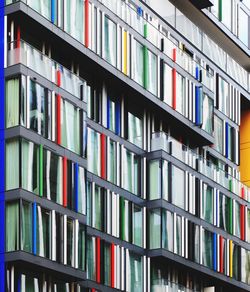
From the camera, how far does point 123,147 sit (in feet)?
180

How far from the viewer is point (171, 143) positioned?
57781 mm

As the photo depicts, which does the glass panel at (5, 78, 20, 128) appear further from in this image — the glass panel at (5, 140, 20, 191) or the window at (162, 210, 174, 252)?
the window at (162, 210, 174, 252)

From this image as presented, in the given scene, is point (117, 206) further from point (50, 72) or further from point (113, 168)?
point (50, 72)

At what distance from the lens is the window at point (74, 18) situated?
5034cm

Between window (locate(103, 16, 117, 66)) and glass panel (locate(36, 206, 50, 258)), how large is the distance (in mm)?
9556

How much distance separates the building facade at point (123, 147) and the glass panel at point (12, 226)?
51 mm

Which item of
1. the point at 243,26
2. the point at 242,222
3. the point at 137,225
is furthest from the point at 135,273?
the point at 243,26

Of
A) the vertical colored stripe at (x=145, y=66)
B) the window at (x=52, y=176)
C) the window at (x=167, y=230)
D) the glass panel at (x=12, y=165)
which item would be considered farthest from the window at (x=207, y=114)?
the glass panel at (x=12, y=165)

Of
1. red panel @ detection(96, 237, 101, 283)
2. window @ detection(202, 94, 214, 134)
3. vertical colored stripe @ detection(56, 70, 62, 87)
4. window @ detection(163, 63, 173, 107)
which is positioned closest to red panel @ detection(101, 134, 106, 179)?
red panel @ detection(96, 237, 101, 283)

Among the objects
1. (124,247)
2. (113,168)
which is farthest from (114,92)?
(124,247)

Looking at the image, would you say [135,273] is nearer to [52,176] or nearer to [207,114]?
[52,176]

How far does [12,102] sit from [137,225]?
11640 mm

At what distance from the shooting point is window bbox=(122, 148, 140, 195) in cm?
5488

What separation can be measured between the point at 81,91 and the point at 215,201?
14.5m
